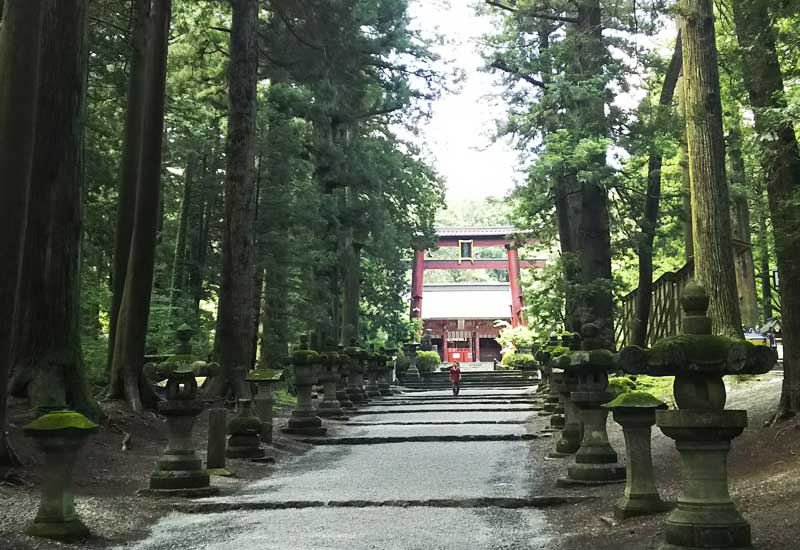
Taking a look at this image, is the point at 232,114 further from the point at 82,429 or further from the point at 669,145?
the point at 82,429

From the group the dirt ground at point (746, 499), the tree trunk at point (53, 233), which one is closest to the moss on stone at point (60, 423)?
the tree trunk at point (53, 233)

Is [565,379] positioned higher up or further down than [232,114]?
further down

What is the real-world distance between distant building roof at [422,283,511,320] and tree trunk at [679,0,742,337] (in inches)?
1442

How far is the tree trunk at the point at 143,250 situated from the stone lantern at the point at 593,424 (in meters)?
6.66

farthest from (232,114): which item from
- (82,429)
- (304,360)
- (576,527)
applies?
(576,527)

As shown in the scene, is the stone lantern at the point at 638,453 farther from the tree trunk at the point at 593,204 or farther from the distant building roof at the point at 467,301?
the distant building roof at the point at 467,301

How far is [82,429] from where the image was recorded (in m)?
6.11

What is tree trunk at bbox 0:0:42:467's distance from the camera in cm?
745

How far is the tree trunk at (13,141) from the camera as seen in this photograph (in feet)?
24.5

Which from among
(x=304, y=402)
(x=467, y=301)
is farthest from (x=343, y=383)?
(x=467, y=301)

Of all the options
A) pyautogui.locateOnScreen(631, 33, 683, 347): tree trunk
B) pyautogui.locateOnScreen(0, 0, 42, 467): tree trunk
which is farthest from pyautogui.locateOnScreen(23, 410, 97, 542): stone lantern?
pyautogui.locateOnScreen(631, 33, 683, 347): tree trunk

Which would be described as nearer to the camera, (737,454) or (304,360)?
(737,454)

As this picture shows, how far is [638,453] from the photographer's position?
6.52 metres

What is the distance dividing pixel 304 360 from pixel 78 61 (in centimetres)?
681
